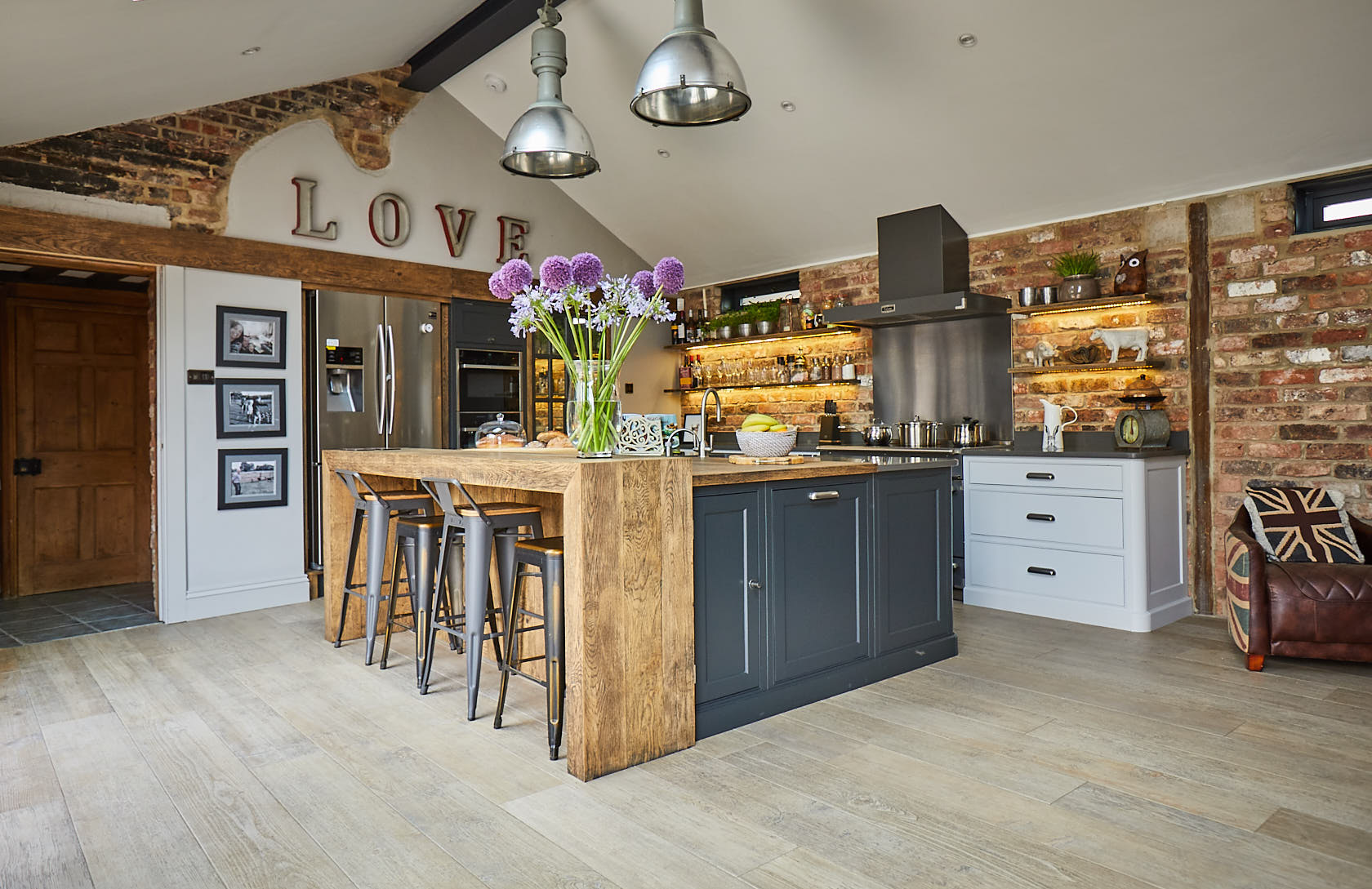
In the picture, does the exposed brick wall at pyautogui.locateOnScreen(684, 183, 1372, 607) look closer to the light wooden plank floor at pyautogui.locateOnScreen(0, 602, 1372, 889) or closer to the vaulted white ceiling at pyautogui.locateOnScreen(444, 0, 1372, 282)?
the vaulted white ceiling at pyautogui.locateOnScreen(444, 0, 1372, 282)

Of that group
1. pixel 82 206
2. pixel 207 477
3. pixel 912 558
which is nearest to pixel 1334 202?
pixel 912 558

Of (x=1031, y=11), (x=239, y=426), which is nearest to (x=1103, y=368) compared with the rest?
(x=1031, y=11)

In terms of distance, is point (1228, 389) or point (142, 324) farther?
point (142, 324)

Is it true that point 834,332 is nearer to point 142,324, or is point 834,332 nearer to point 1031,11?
point 1031,11

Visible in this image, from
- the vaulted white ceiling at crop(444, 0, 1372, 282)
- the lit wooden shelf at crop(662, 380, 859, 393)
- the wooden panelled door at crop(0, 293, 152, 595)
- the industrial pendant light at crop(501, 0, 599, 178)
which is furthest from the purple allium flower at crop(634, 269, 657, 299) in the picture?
the wooden panelled door at crop(0, 293, 152, 595)

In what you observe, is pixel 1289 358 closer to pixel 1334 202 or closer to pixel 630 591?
pixel 1334 202

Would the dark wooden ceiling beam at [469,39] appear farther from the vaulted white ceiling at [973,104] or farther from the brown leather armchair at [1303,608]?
the brown leather armchair at [1303,608]

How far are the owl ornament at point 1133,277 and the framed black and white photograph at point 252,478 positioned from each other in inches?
217

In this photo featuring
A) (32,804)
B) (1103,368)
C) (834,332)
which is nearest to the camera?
(32,804)

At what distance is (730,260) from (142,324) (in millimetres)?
4814

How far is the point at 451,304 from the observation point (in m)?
6.64

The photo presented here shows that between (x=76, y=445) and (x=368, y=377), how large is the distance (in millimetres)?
2246

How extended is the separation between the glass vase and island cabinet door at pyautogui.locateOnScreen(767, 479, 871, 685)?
0.66 m

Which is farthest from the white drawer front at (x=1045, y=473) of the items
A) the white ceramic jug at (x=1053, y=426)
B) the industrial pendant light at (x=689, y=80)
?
the industrial pendant light at (x=689, y=80)
